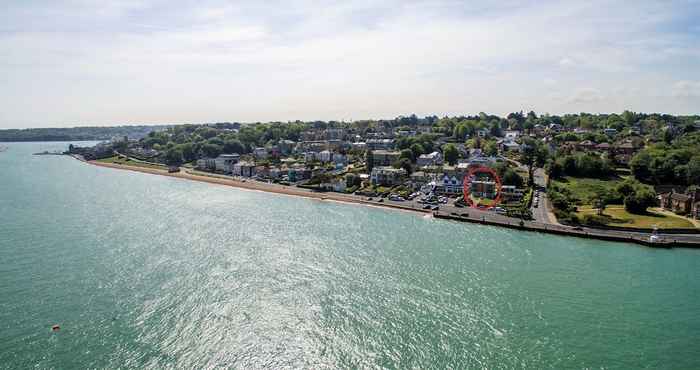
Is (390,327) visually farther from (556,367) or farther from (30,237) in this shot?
(30,237)

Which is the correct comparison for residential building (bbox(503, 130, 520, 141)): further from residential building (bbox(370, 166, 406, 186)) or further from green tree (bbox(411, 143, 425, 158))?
residential building (bbox(370, 166, 406, 186))

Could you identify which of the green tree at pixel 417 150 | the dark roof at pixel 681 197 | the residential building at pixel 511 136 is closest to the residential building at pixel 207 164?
the green tree at pixel 417 150

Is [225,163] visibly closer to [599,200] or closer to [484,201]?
[484,201]

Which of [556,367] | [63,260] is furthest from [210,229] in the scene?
[556,367]

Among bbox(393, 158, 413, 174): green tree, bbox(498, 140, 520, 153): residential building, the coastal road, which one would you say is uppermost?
bbox(498, 140, 520, 153): residential building

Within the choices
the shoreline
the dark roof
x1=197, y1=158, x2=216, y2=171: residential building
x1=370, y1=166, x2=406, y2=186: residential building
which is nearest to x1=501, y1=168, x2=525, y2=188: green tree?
the shoreline

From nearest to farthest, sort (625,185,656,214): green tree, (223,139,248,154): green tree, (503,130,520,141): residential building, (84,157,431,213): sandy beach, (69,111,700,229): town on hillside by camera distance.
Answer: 1. (625,185,656,214): green tree
2. (69,111,700,229): town on hillside
3. (84,157,431,213): sandy beach
4. (503,130,520,141): residential building
5. (223,139,248,154): green tree
